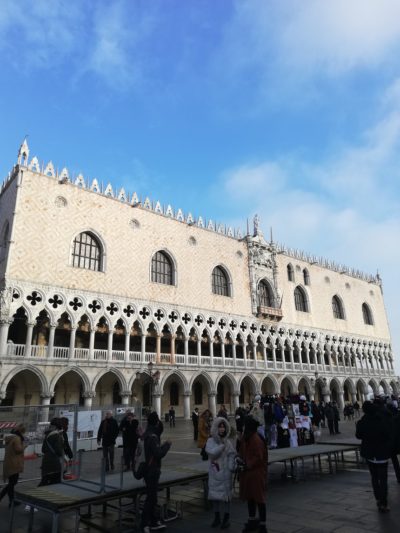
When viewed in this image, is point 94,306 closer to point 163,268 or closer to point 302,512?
point 163,268

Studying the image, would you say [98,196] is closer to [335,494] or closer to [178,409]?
[178,409]

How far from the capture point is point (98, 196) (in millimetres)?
23656

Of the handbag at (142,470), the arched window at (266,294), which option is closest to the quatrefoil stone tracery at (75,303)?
the arched window at (266,294)

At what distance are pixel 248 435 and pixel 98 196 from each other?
832 inches

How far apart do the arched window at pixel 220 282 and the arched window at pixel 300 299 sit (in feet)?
27.7

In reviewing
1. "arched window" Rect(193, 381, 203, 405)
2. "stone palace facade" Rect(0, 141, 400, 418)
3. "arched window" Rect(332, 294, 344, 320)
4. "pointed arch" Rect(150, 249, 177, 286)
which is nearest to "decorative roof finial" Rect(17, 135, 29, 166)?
"stone palace facade" Rect(0, 141, 400, 418)

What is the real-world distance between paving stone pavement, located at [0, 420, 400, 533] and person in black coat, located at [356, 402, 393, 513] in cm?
22

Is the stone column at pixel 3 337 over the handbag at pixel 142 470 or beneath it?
over

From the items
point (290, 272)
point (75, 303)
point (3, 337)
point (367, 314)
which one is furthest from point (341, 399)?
point (3, 337)

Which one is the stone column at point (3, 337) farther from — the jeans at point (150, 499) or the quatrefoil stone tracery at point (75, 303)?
the jeans at point (150, 499)

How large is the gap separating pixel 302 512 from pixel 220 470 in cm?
120

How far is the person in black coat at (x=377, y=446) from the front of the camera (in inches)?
189

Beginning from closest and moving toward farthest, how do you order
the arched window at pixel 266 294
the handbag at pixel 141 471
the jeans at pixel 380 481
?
1. the handbag at pixel 141 471
2. the jeans at pixel 380 481
3. the arched window at pixel 266 294

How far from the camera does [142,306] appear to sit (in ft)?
77.1
